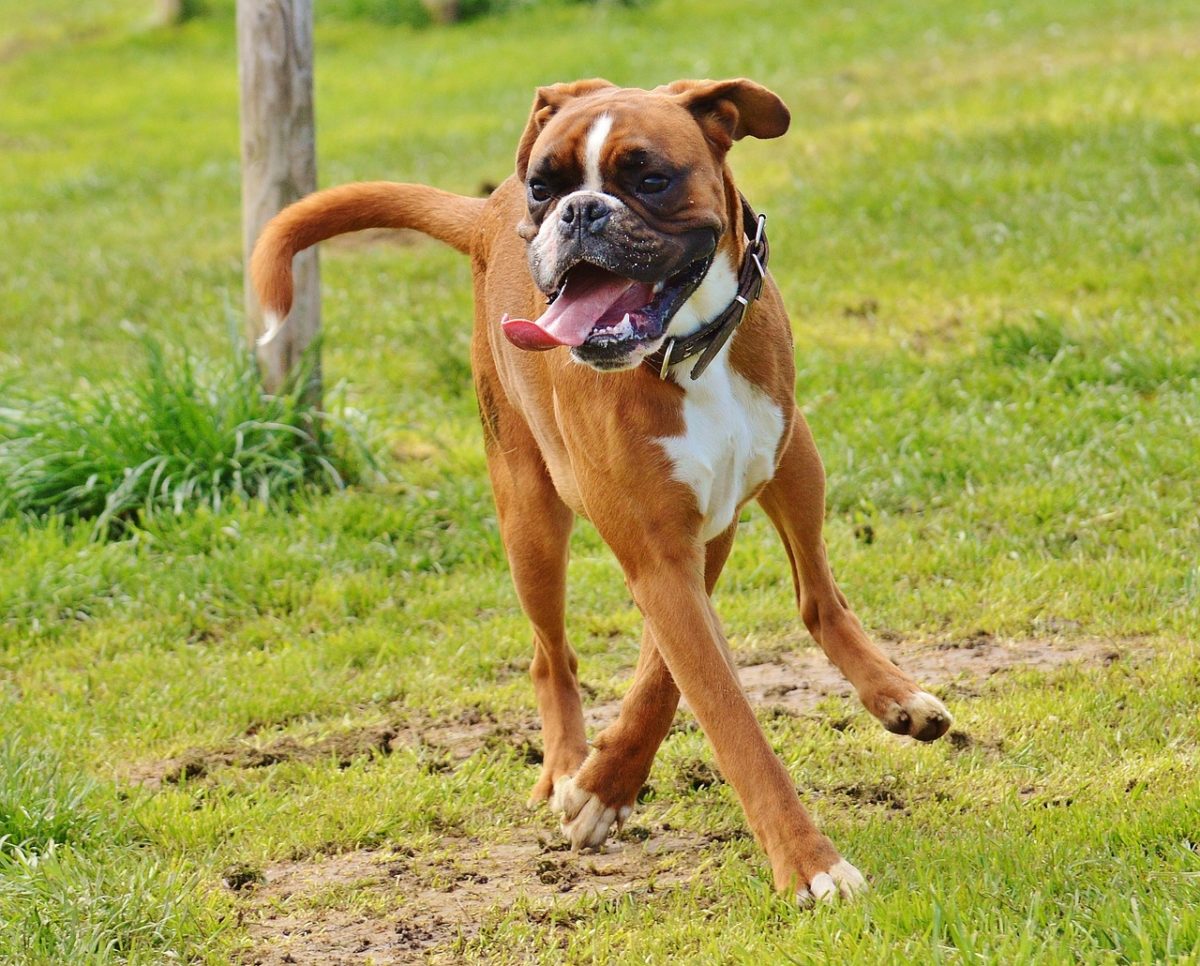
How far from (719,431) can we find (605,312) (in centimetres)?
40

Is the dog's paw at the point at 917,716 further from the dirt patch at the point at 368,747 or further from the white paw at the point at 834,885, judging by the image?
the dirt patch at the point at 368,747

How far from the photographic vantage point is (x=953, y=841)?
344 centimetres

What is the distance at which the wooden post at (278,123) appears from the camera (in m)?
6.24

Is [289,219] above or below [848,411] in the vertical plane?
above

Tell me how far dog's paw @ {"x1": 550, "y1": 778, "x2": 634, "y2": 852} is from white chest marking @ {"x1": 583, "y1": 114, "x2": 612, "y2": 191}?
1377 millimetres

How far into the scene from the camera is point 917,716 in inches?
148

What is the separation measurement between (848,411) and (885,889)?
3574 mm

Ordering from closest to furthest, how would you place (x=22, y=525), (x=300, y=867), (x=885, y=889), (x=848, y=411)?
(x=885, y=889) → (x=300, y=867) → (x=22, y=525) → (x=848, y=411)

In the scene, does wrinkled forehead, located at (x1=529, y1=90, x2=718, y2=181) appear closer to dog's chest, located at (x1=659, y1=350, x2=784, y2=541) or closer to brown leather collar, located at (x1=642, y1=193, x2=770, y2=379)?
brown leather collar, located at (x1=642, y1=193, x2=770, y2=379)

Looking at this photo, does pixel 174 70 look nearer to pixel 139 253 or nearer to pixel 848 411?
pixel 139 253

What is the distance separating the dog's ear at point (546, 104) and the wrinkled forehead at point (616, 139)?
261 millimetres

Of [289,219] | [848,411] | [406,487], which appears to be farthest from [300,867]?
[848,411]

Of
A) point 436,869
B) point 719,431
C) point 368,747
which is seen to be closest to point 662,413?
point 719,431

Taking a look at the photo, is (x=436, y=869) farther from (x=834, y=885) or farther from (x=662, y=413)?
(x=662, y=413)
